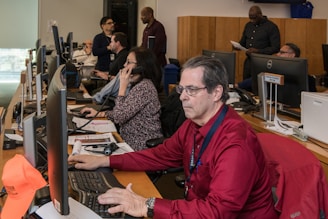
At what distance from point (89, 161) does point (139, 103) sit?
98cm

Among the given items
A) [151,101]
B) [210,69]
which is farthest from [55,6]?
[210,69]

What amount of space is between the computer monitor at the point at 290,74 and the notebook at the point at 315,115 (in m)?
0.30

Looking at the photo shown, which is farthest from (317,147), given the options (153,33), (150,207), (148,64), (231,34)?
(231,34)

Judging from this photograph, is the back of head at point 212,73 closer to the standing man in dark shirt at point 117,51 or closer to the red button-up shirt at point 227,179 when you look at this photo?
the red button-up shirt at point 227,179

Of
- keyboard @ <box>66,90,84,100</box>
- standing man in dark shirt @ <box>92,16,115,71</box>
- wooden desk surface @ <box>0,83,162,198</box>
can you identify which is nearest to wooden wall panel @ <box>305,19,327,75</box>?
standing man in dark shirt @ <box>92,16,115,71</box>

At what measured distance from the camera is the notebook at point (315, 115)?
242 cm

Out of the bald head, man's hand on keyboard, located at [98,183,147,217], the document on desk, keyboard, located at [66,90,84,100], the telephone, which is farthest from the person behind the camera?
the bald head

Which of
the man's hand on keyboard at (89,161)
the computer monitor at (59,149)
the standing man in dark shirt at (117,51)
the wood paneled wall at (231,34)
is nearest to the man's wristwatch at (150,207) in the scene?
the computer monitor at (59,149)

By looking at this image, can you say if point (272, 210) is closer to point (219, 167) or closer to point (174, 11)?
point (219, 167)

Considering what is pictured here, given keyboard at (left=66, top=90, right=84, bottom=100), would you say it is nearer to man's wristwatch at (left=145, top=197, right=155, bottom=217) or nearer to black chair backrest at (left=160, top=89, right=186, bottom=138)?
black chair backrest at (left=160, top=89, right=186, bottom=138)

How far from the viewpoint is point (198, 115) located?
165 cm

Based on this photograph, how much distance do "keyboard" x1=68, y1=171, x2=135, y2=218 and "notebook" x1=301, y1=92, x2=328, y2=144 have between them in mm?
1264

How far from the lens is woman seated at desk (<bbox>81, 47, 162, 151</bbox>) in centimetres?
289

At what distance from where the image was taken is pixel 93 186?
1.64 m
